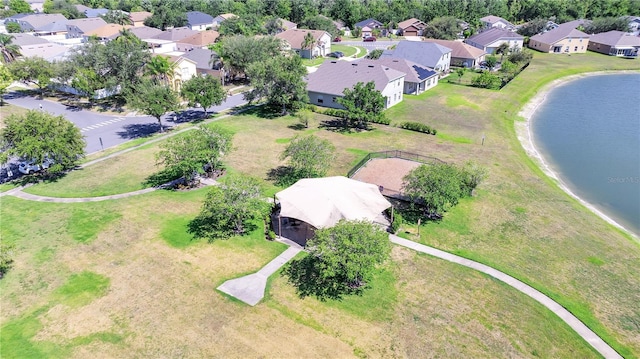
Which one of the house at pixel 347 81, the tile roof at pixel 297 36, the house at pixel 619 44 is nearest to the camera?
the house at pixel 347 81

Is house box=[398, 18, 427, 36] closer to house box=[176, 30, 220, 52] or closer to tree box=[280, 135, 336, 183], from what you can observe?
house box=[176, 30, 220, 52]

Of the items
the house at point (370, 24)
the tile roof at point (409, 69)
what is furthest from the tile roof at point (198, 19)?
the tile roof at point (409, 69)

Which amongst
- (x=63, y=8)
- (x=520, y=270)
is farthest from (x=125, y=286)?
(x=63, y=8)

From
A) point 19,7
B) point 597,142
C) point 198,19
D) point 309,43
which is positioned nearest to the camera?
point 597,142

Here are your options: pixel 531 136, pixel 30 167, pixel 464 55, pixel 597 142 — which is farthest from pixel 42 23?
pixel 597 142

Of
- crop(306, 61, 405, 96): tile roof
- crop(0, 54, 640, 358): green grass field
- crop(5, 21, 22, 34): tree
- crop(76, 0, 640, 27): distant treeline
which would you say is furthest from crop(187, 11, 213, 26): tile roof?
crop(0, 54, 640, 358): green grass field

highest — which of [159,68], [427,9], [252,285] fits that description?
[427,9]

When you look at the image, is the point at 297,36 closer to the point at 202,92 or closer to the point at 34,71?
the point at 202,92

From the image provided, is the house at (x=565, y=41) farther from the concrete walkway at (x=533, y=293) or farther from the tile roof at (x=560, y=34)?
the concrete walkway at (x=533, y=293)
